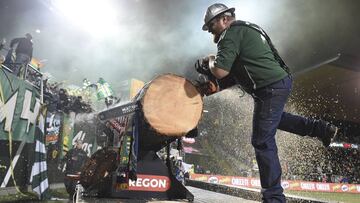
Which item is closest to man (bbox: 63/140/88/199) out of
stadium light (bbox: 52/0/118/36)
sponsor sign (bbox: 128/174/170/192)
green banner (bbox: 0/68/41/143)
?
green banner (bbox: 0/68/41/143)

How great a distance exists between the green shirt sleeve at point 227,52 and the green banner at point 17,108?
13.3ft

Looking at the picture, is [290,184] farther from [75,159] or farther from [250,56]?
[250,56]

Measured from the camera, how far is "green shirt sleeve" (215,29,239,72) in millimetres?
2963

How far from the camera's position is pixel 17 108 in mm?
5812

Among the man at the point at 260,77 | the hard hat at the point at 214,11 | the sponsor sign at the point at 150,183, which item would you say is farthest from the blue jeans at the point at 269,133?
the sponsor sign at the point at 150,183

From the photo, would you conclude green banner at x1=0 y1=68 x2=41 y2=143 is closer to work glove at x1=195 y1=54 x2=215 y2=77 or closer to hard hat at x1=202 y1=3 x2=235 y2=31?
work glove at x1=195 y1=54 x2=215 y2=77

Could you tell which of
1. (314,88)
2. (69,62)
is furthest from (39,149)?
(314,88)

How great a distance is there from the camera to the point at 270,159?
2816mm

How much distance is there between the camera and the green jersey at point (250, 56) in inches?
119

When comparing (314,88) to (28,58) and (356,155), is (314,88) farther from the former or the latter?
(28,58)

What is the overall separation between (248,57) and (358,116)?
29151 millimetres

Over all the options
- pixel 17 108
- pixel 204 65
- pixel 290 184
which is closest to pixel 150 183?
pixel 204 65

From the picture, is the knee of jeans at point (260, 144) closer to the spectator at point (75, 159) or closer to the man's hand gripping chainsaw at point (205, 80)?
the man's hand gripping chainsaw at point (205, 80)

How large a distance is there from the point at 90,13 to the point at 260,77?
51.5ft
